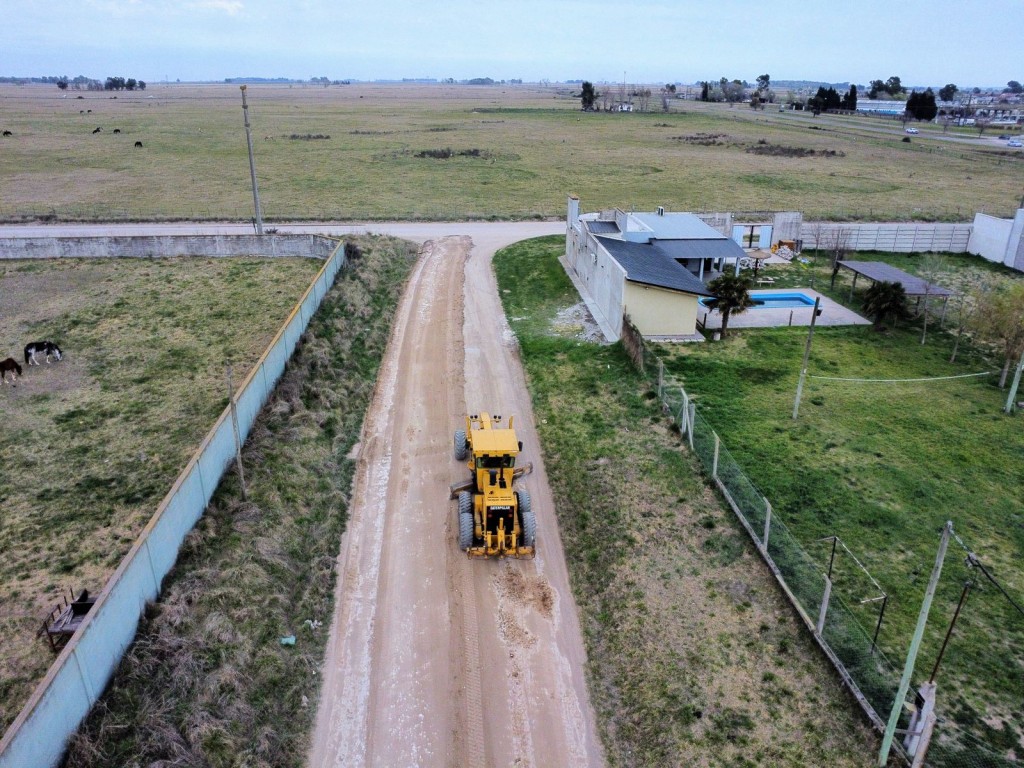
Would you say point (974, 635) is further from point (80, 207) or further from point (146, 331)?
point (80, 207)

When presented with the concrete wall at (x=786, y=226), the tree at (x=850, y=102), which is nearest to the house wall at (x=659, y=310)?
the concrete wall at (x=786, y=226)

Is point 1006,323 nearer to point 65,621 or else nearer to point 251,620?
point 251,620


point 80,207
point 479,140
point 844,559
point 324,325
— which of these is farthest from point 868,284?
point 479,140

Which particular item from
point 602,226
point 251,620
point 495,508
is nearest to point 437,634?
point 495,508

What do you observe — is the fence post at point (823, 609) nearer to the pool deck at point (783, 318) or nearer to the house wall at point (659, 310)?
the house wall at point (659, 310)

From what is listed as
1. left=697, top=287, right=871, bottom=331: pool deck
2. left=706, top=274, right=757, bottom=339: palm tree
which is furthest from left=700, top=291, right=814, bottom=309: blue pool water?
left=706, top=274, right=757, bottom=339: palm tree

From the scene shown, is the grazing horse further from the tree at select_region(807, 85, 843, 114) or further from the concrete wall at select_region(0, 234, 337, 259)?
the tree at select_region(807, 85, 843, 114)

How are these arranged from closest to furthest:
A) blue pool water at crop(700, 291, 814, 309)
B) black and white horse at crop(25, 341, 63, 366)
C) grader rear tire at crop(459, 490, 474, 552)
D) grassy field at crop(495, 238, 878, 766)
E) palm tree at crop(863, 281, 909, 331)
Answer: grassy field at crop(495, 238, 878, 766) < grader rear tire at crop(459, 490, 474, 552) < black and white horse at crop(25, 341, 63, 366) < palm tree at crop(863, 281, 909, 331) < blue pool water at crop(700, 291, 814, 309)
